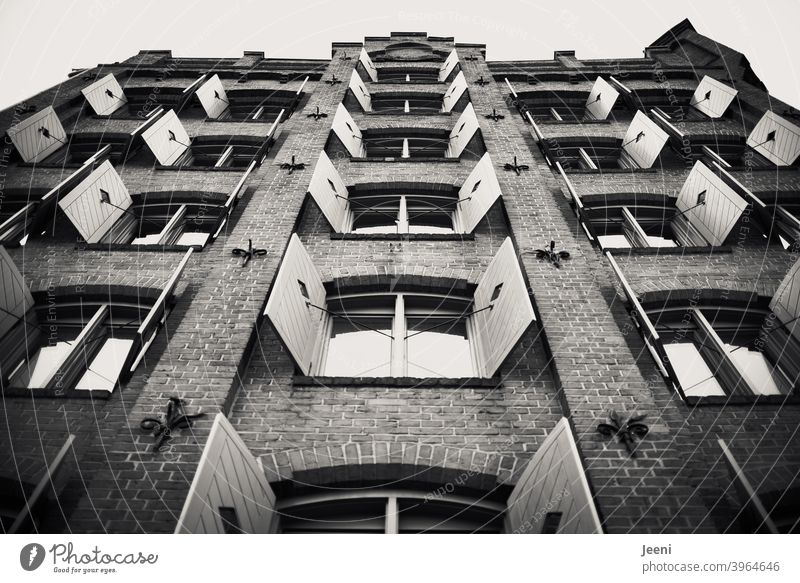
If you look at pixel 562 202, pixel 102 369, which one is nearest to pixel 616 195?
pixel 562 202

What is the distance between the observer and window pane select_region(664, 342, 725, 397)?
5.29 metres

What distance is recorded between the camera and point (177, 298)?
5.92 m

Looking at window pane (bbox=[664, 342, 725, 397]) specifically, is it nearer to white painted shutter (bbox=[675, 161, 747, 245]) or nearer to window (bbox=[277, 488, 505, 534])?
white painted shutter (bbox=[675, 161, 747, 245])

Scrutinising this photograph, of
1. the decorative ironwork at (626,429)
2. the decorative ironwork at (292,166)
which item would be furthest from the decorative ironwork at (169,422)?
the decorative ironwork at (292,166)

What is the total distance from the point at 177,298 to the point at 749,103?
14090 millimetres

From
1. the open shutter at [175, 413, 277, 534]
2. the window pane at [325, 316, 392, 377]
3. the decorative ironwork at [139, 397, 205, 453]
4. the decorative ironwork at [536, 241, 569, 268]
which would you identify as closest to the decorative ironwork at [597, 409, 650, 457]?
the window pane at [325, 316, 392, 377]

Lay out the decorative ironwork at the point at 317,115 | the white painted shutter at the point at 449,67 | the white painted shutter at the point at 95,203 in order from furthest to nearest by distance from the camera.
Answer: the white painted shutter at the point at 449,67, the decorative ironwork at the point at 317,115, the white painted shutter at the point at 95,203

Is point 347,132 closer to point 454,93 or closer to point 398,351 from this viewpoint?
point 454,93

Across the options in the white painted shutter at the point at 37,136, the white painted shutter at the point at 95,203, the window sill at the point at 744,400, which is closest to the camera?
the window sill at the point at 744,400

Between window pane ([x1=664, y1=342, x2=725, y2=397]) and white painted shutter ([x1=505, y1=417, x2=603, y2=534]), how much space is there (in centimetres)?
232

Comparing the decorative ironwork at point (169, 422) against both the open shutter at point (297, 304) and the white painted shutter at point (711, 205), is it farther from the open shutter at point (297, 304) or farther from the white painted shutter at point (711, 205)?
the white painted shutter at point (711, 205)

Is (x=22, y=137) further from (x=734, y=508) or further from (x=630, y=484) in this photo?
(x=734, y=508)

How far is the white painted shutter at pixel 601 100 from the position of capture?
1261 centimetres

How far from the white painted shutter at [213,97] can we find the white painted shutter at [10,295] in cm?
834
